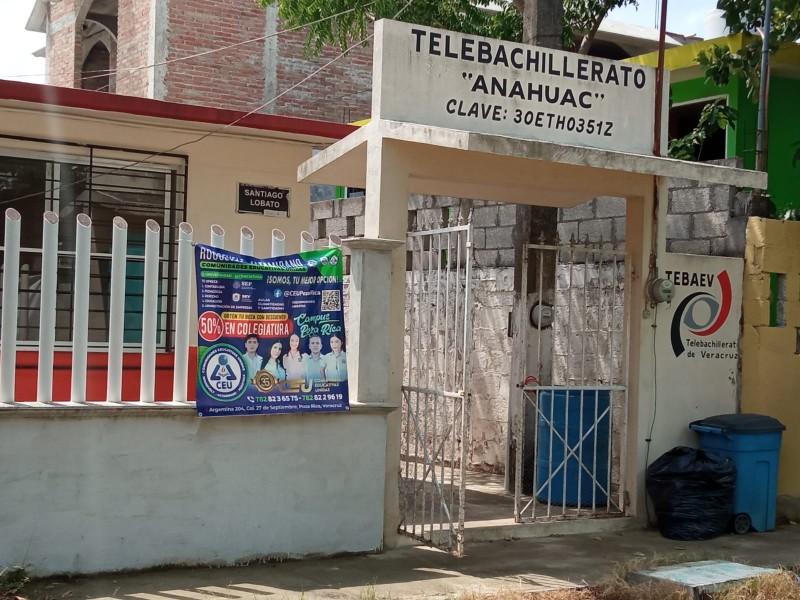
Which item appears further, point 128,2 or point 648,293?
point 128,2

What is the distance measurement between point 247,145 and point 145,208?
113 cm

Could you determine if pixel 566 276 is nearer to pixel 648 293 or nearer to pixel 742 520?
pixel 648 293

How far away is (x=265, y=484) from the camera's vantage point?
698 cm

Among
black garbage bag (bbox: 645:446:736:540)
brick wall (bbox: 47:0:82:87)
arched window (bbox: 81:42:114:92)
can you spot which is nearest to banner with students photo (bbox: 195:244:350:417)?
black garbage bag (bbox: 645:446:736:540)

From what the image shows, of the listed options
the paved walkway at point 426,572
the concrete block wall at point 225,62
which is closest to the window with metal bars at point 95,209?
the paved walkway at point 426,572

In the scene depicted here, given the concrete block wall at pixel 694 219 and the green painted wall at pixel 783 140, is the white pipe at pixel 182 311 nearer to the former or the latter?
the concrete block wall at pixel 694 219

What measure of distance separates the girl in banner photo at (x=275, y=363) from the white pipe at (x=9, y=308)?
1.65m

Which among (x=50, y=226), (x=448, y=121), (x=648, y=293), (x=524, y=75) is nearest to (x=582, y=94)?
(x=524, y=75)

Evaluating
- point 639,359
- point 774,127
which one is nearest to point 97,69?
point 774,127

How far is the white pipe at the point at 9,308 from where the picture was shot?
6.21 metres

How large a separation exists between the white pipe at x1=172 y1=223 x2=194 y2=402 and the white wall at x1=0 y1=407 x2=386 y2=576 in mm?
222

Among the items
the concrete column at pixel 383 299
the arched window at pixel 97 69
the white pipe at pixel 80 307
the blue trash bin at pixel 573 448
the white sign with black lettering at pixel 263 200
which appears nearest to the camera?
the white pipe at pixel 80 307

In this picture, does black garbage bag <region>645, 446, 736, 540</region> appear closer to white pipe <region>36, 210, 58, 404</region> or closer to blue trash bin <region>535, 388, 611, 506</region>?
blue trash bin <region>535, 388, 611, 506</region>

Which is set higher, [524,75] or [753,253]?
[524,75]
